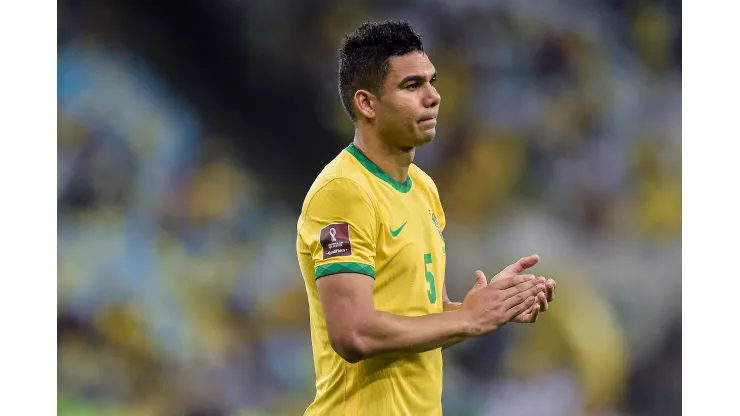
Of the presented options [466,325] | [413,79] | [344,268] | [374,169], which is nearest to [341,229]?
[344,268]

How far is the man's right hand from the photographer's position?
2.06 m

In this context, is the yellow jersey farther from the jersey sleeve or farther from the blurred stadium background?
the blurred stadium background

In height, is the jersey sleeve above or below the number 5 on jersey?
above

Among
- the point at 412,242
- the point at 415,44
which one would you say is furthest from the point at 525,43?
the point at 412,242

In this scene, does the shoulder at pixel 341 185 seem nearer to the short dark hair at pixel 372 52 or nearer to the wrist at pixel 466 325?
the short dark hair at pixel 372 52

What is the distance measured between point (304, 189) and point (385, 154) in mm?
1983

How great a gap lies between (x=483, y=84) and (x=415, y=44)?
6.53 feet

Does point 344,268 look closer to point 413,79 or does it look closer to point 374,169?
point 374,169

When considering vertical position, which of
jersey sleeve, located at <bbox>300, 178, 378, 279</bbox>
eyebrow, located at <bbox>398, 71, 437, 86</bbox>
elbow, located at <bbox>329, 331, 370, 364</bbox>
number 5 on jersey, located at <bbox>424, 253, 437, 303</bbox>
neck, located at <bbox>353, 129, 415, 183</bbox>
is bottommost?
elbow, located at <bbox>329, 331, 370, 364</bbox>

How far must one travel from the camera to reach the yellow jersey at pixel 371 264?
6.74 ft

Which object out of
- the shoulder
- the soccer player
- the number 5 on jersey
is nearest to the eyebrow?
the soccer player

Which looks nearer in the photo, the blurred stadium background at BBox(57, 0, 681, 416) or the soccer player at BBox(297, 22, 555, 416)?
the soccer player at BBox(297, 22, 555, 416)

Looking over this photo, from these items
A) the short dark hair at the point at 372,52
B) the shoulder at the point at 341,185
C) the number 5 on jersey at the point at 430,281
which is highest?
the short dark hair at the point at 372,52

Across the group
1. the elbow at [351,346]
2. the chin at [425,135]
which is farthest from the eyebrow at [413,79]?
the elbow at [351,346]
